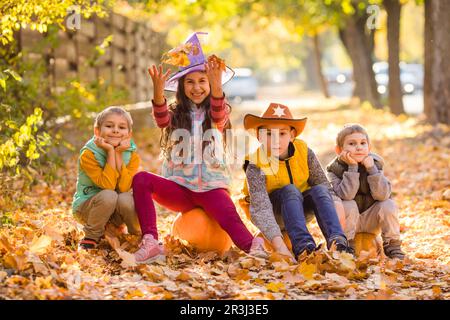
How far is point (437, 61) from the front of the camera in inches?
561

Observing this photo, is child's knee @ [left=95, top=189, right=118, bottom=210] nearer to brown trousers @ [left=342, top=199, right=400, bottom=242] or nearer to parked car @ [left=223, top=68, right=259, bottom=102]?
brown trousers @ [left=342, top=199, right=400, bottom=242]

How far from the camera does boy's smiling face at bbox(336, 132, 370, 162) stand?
573 cm

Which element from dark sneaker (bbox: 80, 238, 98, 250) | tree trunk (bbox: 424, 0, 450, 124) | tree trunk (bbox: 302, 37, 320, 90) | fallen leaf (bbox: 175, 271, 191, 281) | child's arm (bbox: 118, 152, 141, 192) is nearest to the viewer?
fallen leaf (bbox: 175, 271, 191, 281)

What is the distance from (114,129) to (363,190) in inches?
76.1

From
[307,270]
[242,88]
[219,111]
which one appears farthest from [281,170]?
[242,88]

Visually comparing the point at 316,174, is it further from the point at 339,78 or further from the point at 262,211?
the point at 339,78

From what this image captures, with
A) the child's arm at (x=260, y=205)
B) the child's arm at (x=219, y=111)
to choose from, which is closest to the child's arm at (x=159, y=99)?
the child's arm at (x=219, y=111)

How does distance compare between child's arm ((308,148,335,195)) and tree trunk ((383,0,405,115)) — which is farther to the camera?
tree trunk ((383,0,405,115))

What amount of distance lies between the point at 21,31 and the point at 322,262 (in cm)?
614

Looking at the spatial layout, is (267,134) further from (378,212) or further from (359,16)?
(359,16)

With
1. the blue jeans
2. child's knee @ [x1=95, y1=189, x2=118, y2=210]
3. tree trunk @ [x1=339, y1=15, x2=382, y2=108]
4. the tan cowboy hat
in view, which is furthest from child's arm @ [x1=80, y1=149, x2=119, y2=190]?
tree trunk @ [x1=339, y1=15, x2=382, y2=108]

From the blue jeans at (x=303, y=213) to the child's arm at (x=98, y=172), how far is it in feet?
3.91
